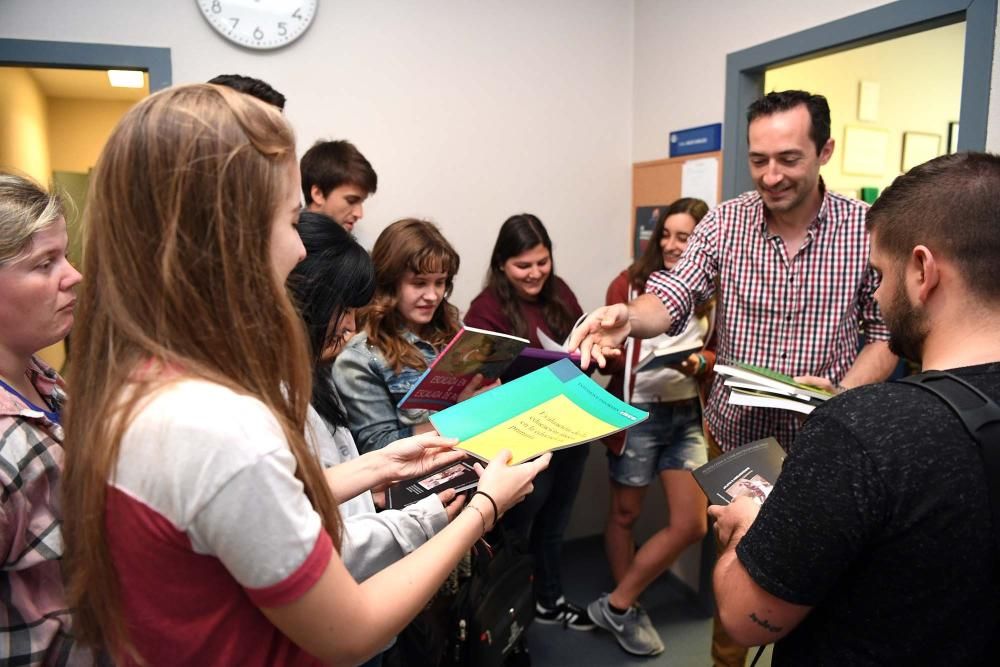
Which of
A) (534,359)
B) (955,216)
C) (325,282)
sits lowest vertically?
(534,359)

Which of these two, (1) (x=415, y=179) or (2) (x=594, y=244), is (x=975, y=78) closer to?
(2) (x=594, y=244)

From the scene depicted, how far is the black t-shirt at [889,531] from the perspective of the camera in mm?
834

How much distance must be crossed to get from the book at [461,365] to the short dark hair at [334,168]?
3.55ft

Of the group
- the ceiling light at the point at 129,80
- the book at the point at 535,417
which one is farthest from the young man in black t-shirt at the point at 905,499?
the ceiling light at the point at 129,80

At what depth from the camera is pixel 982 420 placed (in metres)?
0.82

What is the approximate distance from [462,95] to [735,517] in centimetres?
235

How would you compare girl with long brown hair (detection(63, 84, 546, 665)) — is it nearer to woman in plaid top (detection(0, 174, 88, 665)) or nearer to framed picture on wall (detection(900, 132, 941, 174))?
woman in plaid top (detection(0, 174, 88, 665))

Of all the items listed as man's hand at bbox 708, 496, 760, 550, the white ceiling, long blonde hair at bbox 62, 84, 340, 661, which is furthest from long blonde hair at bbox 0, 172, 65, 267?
the white ceiling

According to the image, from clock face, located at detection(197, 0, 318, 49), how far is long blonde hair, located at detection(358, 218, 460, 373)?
1.06 metres

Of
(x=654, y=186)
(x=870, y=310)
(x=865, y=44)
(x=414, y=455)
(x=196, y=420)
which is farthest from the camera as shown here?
(x=654, y=186)

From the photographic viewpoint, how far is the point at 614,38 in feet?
10.6

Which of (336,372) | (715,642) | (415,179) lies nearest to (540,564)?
(715,642)

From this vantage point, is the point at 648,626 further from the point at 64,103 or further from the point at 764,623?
the point at 64,103

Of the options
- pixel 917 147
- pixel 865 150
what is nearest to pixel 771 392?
pixel 865 150
